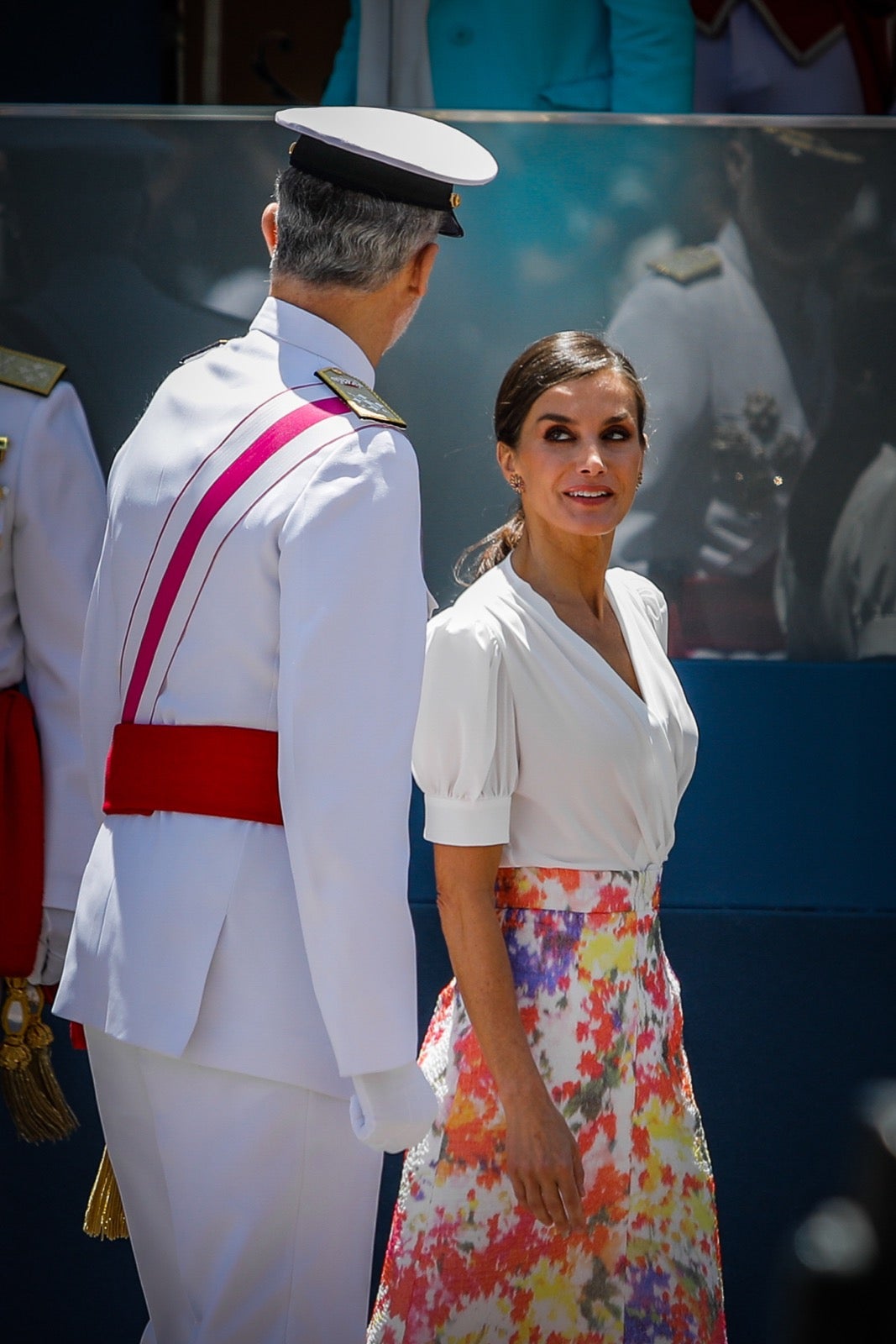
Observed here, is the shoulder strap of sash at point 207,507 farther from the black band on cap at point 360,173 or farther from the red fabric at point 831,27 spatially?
the red fabric at point 831,27

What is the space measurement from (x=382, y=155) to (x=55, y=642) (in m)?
0.93

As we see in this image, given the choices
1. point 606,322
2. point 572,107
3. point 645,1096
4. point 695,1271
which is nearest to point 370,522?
point 645,1096

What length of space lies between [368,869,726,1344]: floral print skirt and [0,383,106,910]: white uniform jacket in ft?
2.18

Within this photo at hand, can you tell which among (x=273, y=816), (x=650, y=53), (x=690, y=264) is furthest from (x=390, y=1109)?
(x=650, y=53)

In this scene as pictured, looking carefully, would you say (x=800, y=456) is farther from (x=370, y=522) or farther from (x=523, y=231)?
(x=370, y=522)

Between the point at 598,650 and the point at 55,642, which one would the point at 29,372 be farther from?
the point at 598,650

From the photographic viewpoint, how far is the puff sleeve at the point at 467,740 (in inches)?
76.9

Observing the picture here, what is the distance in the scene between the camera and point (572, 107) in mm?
2965

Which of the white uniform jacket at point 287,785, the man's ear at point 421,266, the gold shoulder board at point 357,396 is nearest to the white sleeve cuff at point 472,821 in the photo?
the white uniform jacket at point 287,785

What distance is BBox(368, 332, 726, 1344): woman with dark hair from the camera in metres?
1.95

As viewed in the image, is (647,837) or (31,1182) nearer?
(647,837)

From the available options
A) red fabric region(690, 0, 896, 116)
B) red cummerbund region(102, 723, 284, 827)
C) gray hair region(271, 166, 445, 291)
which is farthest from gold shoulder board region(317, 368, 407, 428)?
red fabric region(690, 0, 896, 116)

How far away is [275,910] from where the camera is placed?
1615mm

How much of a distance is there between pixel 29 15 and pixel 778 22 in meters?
1.42
